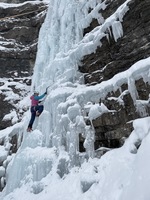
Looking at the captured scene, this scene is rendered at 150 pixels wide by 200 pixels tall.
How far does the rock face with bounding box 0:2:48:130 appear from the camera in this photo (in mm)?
17297

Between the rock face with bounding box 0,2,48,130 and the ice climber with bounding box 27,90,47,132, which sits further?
the rock face with bounding box 0,2,48,130

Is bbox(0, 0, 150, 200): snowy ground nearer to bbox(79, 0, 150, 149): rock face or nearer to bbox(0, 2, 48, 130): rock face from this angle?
bbox(79, 0, 150, 149): rock face

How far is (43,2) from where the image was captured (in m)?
20.7

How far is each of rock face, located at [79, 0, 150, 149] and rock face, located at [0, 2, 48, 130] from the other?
7656mm

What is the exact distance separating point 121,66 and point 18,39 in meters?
11.8

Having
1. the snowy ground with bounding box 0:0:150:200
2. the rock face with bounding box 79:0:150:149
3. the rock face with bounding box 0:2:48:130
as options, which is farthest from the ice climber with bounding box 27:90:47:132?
the rock face with bounding box 0:2:48:130

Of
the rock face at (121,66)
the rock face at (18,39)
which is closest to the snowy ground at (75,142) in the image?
the rock face at (121,66)

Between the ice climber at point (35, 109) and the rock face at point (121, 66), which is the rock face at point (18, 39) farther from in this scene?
the rock face at point (121, 66)

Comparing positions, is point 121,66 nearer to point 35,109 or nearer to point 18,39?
point 35,109

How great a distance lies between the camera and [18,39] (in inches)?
739

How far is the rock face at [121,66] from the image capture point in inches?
299

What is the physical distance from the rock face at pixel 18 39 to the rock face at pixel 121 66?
766 centimetres

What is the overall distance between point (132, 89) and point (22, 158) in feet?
15.0

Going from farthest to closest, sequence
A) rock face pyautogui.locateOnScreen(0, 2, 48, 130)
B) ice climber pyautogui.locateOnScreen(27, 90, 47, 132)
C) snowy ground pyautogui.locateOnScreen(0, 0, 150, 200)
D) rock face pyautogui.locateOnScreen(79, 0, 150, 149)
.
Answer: rock face pyautogui.locateOnScreen(0, 2, 48, 130), ice climber pyautogui.locateOnScreen(27, 90, 47, 132), rock face pyautogui.locateOnScreen(79, 0, 150, 149), snowy ground pyautogui.locateOnScreen(0, 0, 150, 200)
